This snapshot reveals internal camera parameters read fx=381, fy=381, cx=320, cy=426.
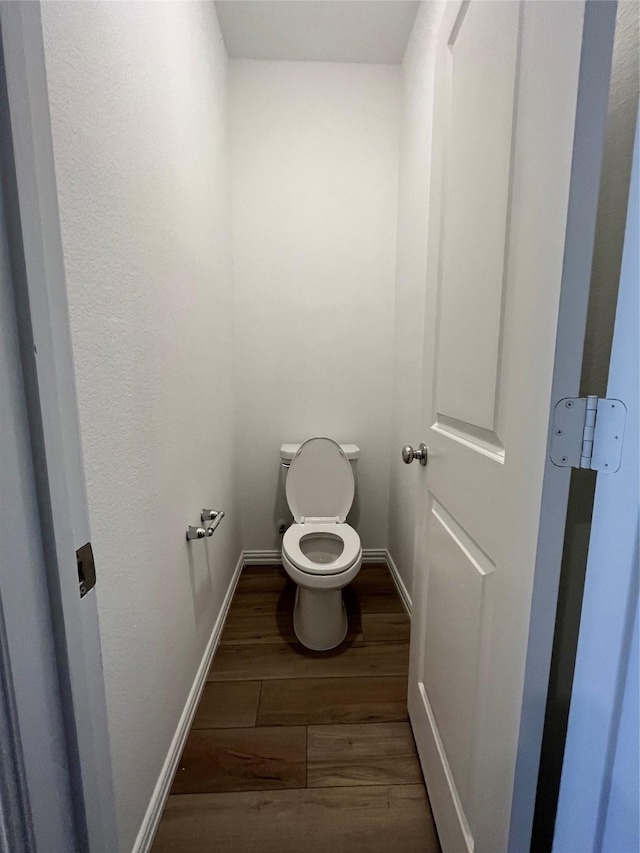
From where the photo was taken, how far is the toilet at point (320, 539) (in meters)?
1.51

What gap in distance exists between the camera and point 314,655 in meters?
1.56

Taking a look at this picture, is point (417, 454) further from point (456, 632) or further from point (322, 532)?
point (322, 532)

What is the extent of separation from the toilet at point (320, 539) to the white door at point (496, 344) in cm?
53

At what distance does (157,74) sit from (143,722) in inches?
64.2

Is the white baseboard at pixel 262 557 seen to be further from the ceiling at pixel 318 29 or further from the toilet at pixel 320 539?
the ceiling at pixel 318 29

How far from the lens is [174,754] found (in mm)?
1104

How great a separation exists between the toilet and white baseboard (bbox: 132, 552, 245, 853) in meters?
0.38

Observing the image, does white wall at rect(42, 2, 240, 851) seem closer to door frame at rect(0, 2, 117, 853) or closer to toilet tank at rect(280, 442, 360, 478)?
door frame at rect(0, 2, 117, 853)

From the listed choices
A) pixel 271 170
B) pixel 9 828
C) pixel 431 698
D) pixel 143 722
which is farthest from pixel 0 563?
pixel 271 170

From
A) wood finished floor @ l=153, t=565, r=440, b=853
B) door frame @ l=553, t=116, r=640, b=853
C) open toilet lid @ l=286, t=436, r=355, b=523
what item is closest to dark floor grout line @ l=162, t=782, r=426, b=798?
wood finished floor @ l=153, t=565, r=440, b=853

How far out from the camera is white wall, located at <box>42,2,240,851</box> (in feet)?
2.22

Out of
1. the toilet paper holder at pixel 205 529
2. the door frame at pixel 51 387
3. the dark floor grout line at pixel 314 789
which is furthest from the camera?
the toilet paper holder at pixel 205 529

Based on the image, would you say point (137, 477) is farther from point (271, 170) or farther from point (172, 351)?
point (271, 170)

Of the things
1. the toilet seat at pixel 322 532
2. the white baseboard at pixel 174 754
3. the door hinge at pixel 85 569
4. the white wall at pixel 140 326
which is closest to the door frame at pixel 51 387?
the door hinge at pixel 85 569
